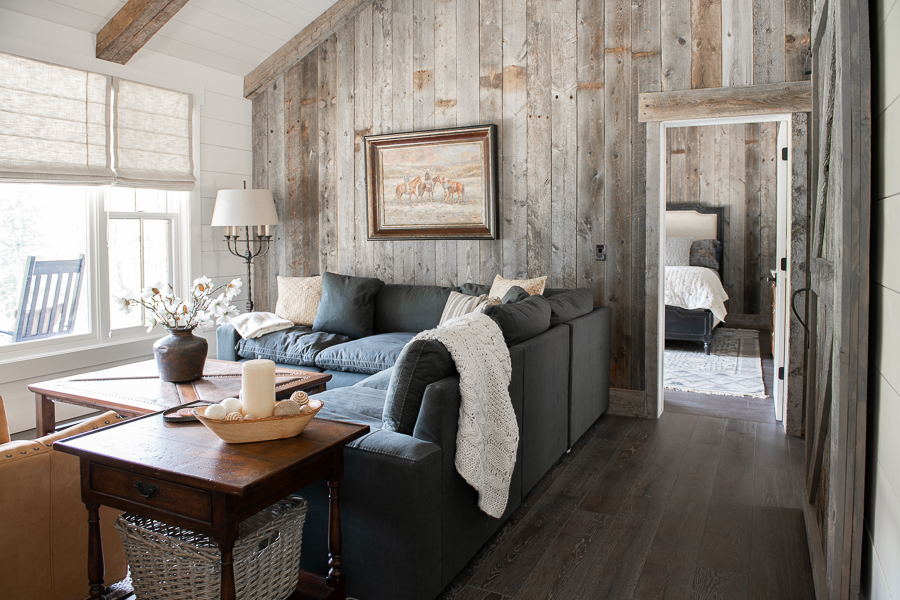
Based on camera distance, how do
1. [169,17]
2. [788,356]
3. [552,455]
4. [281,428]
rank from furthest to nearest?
[169,17], [788,356], [552,455], [281,428]

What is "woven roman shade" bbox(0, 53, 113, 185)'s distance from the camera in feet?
12.5

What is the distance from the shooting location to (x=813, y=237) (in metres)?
2.42

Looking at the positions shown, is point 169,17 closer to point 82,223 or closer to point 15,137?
point 15,137

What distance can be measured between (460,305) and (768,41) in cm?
247

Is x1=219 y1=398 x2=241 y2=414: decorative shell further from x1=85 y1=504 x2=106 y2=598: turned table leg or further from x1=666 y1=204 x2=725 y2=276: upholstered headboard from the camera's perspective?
x1=666 y1=204 x2=725 y2=276: upholstered headboard

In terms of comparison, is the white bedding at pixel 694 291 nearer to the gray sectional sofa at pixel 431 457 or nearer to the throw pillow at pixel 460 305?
the gray sectional sofa at pixel 431 457

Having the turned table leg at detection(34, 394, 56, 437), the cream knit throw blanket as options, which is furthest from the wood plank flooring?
the turned table leg at detection(34, 394, 56, 437)

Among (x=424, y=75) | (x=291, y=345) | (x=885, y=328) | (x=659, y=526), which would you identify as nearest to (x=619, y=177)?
(x=424, y=75)

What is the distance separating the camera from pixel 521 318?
2.81 metres

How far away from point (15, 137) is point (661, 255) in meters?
4.13

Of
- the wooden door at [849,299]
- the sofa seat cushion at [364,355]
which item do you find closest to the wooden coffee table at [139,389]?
the sofa seat cushion at [364,355]

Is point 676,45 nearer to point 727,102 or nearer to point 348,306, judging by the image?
point 727,102

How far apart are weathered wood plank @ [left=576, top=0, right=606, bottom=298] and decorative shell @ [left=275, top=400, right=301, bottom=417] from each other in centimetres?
292

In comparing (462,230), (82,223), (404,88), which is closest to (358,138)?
(404,88)
